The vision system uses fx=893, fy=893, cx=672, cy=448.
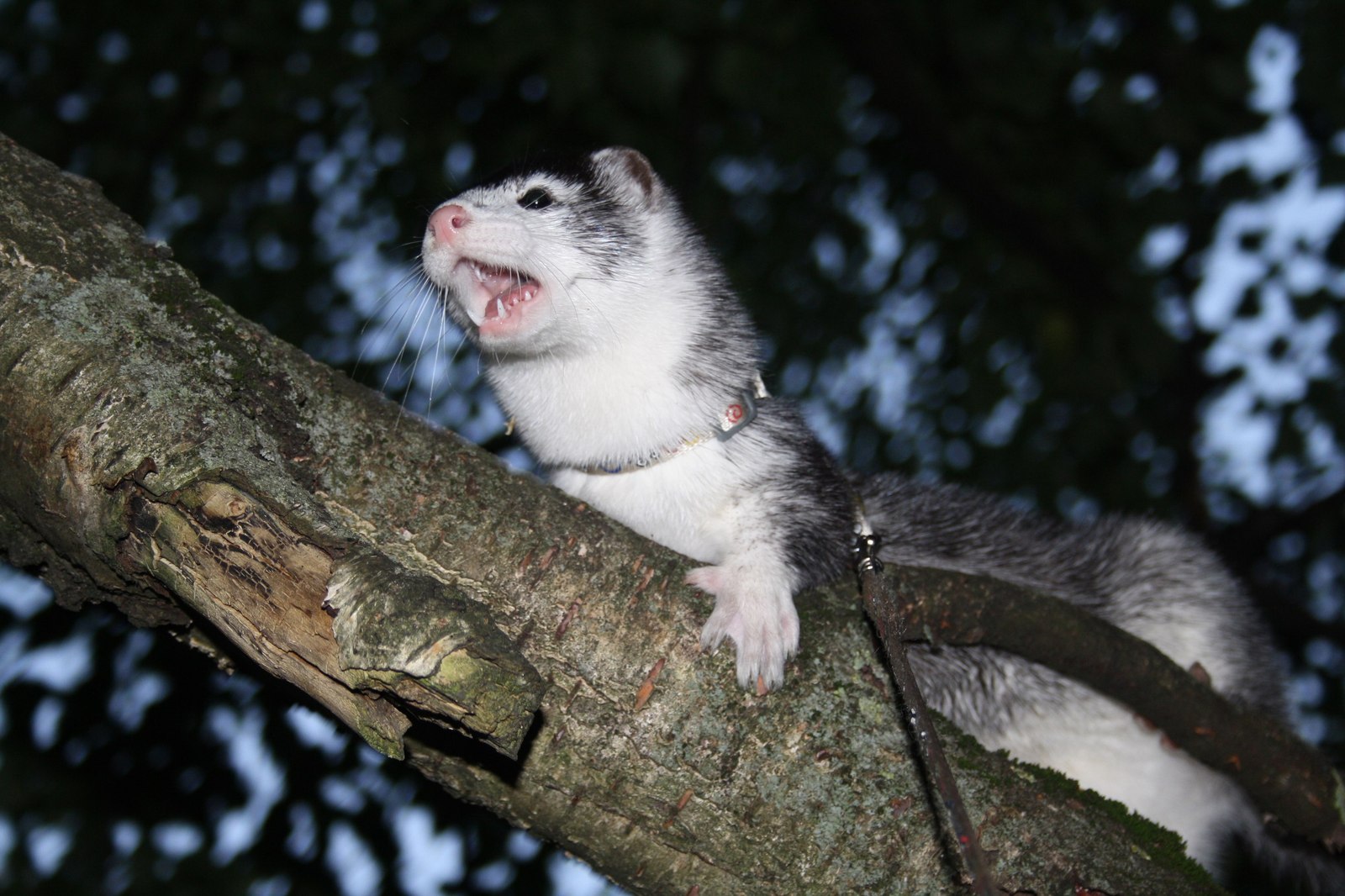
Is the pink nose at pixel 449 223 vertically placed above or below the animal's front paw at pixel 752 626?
above

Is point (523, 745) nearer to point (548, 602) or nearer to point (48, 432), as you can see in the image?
point (548, 602)

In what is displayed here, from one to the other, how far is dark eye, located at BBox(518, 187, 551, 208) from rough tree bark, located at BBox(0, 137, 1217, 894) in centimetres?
99

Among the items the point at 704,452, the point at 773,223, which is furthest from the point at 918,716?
the point at 773,223

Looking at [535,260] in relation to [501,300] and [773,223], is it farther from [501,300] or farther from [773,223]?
[773,223]

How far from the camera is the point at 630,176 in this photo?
115 inches

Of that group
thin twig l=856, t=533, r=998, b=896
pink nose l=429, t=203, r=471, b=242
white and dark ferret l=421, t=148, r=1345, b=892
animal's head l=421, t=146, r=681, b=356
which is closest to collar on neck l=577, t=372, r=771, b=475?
white and dark ferret l=421, t=148, r=1345, b=892

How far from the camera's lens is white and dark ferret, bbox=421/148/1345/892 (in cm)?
238

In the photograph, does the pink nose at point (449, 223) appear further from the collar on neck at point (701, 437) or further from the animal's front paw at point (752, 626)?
the animal's front paw at point (752, 626)

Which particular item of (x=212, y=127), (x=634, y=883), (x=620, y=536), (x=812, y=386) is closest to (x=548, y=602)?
(x=620, y=536)

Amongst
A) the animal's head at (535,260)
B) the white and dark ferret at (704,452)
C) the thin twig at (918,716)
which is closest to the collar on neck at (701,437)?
the white and dark ferret at (704,452)

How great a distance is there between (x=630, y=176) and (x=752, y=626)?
67.4 inches

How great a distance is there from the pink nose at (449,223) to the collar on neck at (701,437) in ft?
2.42

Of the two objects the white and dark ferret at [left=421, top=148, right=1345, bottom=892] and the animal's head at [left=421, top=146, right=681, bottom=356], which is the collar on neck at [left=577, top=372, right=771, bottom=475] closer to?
the white and dark ferret at [left=421, top=148, right=1345, bottom=892]

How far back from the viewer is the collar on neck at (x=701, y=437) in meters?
2.47
